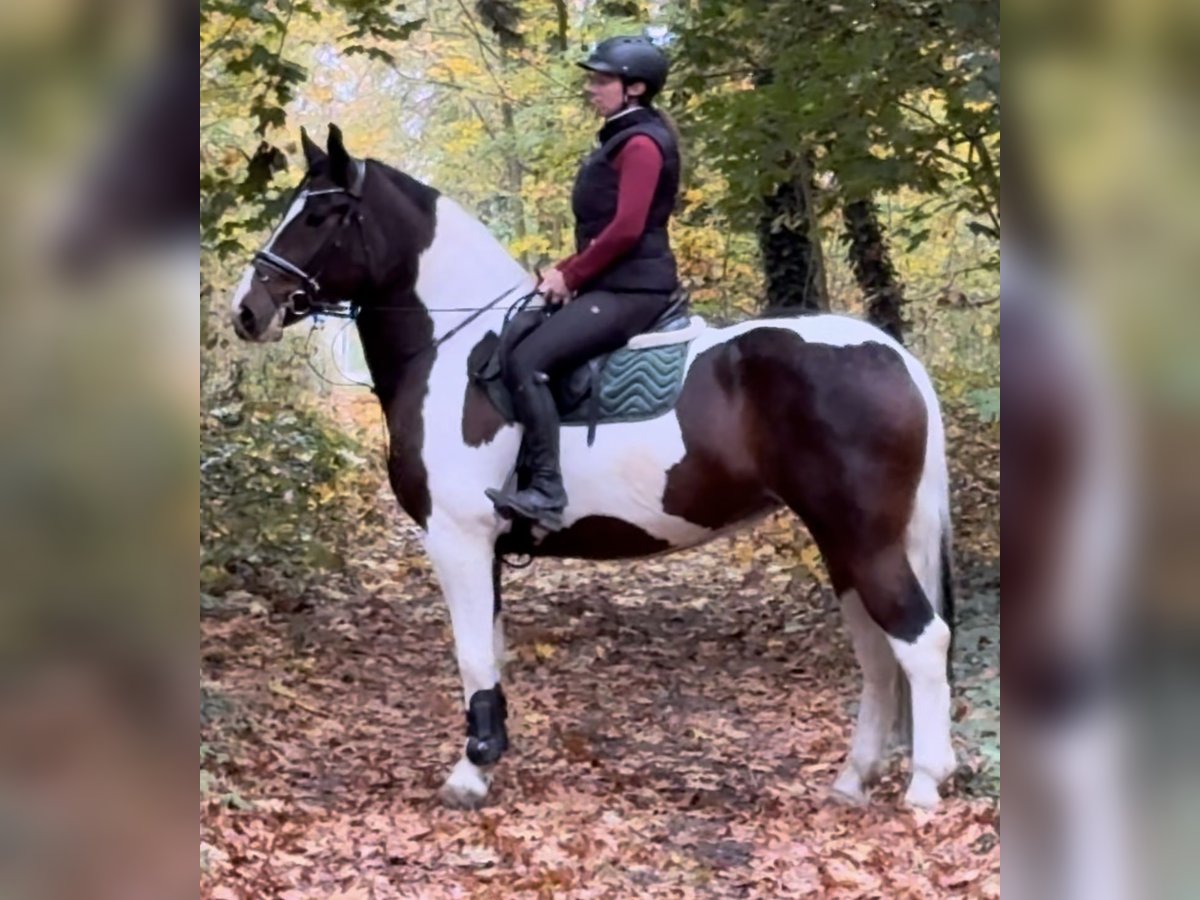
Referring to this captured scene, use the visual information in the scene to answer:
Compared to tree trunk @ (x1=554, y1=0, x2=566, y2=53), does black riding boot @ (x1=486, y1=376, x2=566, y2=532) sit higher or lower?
lower

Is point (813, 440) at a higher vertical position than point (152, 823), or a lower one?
higher

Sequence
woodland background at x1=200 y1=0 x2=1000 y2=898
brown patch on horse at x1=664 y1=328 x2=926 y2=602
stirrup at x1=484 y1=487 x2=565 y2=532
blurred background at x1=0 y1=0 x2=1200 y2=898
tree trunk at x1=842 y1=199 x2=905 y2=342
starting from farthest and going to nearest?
tree trunk at x1=842 y1=199 x2=905 y2=342 → woodland background at x1=200 y1=0 x2=1000 y2=898 → stirrup at x1=484 y1=487 x2=565 y2=532 → brown patch on horse at x1=664 y1=328 x2=926 y2=602 → blurred background at x1=0 y1=0 x2=1200 y2=898

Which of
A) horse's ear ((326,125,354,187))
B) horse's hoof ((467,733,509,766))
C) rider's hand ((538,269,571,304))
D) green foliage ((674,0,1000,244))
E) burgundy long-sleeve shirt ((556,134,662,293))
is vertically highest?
green foliage ((674,0,1000,244))

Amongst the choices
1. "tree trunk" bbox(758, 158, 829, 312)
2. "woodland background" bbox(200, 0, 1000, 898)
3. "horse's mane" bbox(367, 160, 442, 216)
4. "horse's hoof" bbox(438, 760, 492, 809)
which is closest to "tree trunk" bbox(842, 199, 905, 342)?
"woodland background" bbox(200, 0, 1000, 898)

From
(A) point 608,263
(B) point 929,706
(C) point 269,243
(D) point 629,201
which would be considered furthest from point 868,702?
(C) point 269,243

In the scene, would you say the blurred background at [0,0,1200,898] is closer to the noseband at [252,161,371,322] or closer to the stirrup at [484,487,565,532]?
the stirrup at [484,487,565,532]

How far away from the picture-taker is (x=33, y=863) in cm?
195

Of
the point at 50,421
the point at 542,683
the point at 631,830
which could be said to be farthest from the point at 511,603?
the point at 50,421

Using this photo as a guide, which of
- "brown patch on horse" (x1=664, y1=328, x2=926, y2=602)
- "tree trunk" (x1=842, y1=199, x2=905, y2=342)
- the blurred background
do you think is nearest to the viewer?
the blurred background

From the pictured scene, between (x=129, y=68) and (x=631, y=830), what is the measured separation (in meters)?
2.35

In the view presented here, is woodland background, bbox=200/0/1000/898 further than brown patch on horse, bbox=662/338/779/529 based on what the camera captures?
Yes

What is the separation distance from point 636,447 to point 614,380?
193 mm

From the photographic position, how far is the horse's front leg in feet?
11.1

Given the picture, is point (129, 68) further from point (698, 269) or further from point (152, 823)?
point (698, 269)
